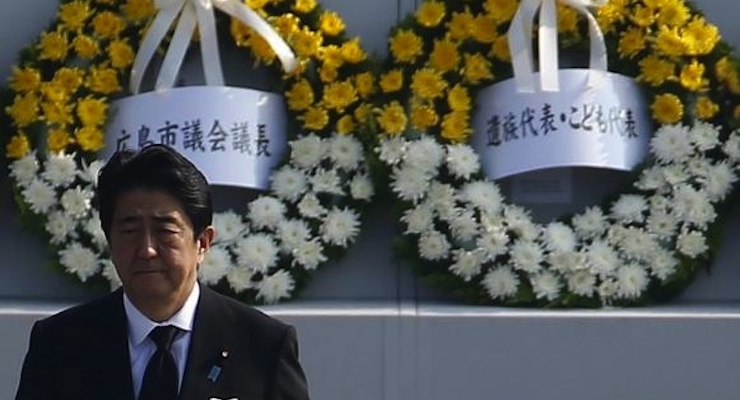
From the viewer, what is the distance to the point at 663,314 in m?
4.88

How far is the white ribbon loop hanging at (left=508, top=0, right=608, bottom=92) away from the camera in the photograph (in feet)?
16.9

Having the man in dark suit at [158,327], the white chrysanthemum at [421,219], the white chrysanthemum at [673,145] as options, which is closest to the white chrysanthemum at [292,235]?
the white chrysanthemum at [421,219]

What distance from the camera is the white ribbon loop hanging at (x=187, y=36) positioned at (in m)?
5.22

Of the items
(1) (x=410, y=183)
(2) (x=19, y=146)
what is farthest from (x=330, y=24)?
(2) (x=19, y=146)

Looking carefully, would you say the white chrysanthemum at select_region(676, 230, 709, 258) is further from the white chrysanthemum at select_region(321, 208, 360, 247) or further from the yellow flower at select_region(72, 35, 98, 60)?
the yellow flower at select_region(72, 35, 98, 60)

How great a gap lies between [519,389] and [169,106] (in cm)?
157

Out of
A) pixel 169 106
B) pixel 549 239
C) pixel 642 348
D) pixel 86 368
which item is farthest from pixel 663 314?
pixel 86 368

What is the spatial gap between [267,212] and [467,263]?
2.34 feet

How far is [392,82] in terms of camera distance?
17.2 feet

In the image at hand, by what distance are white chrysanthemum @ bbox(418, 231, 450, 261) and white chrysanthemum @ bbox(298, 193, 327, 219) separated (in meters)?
0.37

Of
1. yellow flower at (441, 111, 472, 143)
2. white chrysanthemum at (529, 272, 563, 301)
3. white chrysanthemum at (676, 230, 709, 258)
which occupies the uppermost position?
yellow flower at (441, 111, 472, 143)

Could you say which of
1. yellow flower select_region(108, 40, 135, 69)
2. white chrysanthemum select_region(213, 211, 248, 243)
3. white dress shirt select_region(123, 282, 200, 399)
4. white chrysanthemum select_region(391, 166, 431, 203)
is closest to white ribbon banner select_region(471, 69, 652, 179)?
white chrysanthemum select_region(391, 166, 431, 203)

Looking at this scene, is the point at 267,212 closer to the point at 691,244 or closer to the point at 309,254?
the point at 309,254

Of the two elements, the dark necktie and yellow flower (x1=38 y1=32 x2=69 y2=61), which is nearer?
the dark necktie
